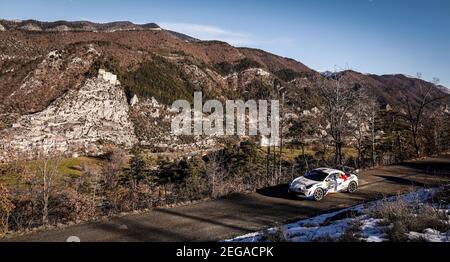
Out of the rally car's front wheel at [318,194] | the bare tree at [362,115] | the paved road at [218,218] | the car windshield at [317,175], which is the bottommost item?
the paved road at [218,218]

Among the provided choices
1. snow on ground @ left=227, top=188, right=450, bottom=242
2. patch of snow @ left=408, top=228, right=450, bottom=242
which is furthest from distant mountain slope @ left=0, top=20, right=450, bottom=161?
patch of snow @ left=408, top=228, right=450, bottom=242

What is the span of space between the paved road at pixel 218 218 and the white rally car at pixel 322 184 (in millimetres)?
329

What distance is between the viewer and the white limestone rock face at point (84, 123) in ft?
268

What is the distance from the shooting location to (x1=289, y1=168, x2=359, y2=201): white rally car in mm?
16406

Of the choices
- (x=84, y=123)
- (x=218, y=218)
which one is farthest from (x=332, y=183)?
(x=84, y=123)

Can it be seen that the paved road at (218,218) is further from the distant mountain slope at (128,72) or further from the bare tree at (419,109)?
the distant mountain slope at (128,72)

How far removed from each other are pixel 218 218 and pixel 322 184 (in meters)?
5.52

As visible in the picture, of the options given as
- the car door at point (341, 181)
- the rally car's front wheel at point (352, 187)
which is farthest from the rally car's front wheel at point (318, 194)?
the rally car's front wheel at point (352, 187)

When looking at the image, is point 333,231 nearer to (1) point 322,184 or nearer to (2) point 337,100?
(1) point 322,184

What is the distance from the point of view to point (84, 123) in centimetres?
9088

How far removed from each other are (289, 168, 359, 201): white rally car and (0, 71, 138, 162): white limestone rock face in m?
67.9
